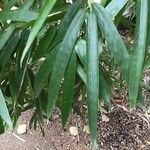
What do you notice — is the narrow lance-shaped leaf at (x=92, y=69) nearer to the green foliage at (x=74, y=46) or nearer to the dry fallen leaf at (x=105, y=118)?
the green foliage at (x=74, y=46)

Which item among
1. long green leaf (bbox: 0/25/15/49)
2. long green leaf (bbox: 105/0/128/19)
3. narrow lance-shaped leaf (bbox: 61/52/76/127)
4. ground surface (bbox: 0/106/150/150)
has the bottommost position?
ground surface (bbox: 0/106/150/150)

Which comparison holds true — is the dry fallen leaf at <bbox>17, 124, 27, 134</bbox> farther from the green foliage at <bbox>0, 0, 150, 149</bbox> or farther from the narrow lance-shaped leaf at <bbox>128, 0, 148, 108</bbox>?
the narrow lance-shaped leaf at <bbox>128, 0, 148, 108</bbox>

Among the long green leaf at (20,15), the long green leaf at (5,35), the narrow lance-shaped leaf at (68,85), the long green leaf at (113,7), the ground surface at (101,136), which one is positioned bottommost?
the ground surface at (101,136)

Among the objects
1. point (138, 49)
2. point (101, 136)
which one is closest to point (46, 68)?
point (138, 49)

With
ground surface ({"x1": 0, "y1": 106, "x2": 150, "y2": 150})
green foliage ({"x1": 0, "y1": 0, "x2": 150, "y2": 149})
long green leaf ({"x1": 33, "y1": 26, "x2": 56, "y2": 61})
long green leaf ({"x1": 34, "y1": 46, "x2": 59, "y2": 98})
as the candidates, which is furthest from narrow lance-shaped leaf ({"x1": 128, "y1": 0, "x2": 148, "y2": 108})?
ground surface ({"x1": 0, "y1": 106, "x2": 150, "y2": 150})

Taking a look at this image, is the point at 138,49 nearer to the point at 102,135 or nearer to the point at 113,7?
the point at 113,7

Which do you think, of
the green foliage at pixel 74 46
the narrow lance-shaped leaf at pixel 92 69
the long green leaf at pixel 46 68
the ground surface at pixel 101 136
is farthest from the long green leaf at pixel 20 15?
the ground surface at pixel 101 136
